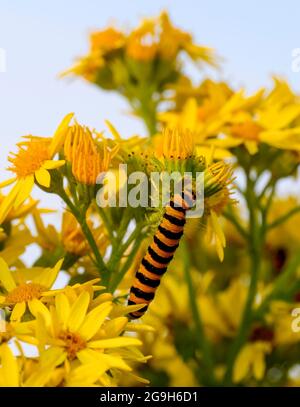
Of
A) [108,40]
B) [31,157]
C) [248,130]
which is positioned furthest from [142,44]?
[31,157]

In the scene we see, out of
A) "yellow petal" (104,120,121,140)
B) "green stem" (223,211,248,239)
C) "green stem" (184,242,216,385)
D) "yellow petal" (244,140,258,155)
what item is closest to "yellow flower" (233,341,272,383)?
"green stem" (184,242,216,385)

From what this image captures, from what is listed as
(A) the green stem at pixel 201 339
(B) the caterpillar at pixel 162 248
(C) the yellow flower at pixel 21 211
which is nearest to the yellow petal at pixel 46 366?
(B) the caterpillar at pixel 162 248

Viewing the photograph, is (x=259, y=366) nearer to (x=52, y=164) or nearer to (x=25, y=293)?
(x=52, y=164)

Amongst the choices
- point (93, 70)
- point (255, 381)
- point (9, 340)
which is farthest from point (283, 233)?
point (9, 340)

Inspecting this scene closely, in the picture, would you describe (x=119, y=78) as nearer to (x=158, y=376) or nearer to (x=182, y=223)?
(x=158, y=376)

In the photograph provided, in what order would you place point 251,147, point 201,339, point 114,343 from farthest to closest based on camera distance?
point 201,339 < point 251,147 < point 114,343

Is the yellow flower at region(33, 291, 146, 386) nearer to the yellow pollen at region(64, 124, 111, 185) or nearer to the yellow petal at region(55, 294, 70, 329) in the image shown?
the yellow petal at region(55, 294, 70, 329)

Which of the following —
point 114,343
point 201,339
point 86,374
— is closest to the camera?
point 86,374
